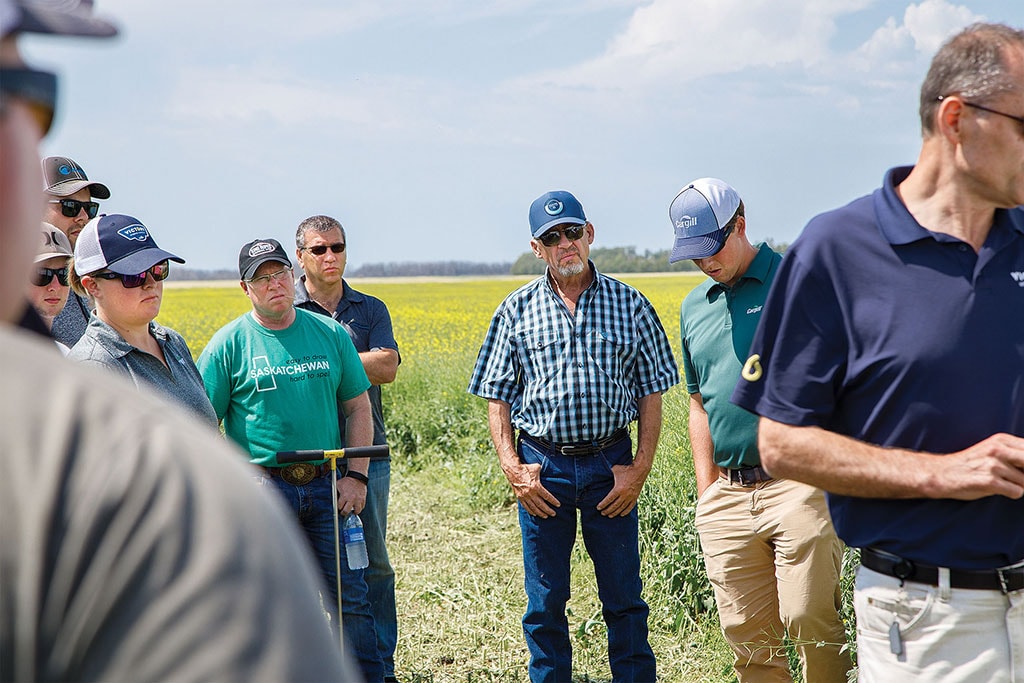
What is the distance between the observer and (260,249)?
4762 mm

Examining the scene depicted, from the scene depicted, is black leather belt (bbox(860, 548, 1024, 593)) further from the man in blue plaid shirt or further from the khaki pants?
the man in blue plaid shirt

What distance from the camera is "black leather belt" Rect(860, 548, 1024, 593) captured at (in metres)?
2.42

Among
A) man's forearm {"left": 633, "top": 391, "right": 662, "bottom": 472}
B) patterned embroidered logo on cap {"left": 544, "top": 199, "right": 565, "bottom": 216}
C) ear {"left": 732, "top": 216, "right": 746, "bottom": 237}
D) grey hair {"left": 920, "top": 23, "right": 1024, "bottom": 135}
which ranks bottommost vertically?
man's forearm {"left": 633, "top": 391, "right": 662, "bottom": 472}

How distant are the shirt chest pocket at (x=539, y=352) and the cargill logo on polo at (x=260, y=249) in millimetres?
1234

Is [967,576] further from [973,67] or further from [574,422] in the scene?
[574,422]

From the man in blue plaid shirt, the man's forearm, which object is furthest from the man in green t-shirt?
the man's forearm

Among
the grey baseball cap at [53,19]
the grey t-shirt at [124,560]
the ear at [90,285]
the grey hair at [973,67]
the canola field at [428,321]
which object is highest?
the grey hair at [973,67]

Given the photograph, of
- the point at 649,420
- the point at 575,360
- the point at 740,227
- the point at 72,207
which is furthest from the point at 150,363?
the point at 740,227

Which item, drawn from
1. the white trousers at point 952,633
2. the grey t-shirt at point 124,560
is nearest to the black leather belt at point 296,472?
the white trousers at point 952,633

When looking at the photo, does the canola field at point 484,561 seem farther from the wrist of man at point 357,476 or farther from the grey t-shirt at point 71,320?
the grey t-shirt at point 71,320

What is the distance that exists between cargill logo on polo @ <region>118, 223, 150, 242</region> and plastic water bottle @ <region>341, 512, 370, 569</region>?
1488 mm

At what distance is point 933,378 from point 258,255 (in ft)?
10.5

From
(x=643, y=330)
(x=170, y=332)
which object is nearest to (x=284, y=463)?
(x=170, y=332)

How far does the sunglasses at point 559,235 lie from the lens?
4.93 metres
